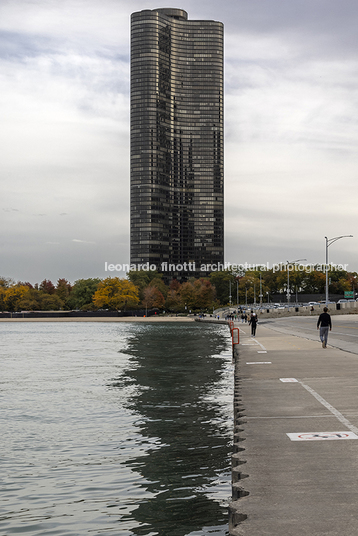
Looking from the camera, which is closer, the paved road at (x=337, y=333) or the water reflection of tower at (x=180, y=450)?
the water reflection of tower at (x=180, y=450)

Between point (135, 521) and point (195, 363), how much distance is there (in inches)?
1125

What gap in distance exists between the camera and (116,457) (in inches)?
506

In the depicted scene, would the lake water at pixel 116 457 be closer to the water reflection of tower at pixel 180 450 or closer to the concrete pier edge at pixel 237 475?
the water reflection of tower at pixel 180 450

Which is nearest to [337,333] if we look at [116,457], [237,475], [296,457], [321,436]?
[116,457]

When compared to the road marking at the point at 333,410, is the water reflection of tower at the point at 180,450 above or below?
below

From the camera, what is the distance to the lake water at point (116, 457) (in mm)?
8875

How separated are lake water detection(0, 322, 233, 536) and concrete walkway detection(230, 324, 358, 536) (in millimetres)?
880

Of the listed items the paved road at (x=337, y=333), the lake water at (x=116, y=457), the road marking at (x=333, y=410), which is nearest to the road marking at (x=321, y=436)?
the road marking at (x=333, y=410)

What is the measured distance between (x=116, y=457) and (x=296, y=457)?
4.89 metres

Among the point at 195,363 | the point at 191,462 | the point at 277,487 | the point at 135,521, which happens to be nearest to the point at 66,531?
the point at 135,521

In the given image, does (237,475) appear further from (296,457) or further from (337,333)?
(337,333)

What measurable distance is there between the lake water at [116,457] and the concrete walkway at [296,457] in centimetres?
88

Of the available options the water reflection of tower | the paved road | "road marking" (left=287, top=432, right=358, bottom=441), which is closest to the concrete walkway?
"road marking" (left=287, top=432, right=358, bottom=441)

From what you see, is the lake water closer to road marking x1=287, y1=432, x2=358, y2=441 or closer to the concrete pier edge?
the concrete pier edge
